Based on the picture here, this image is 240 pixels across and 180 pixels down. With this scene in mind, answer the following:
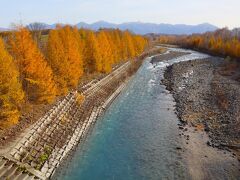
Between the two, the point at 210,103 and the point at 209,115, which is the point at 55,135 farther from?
the point at 210,103

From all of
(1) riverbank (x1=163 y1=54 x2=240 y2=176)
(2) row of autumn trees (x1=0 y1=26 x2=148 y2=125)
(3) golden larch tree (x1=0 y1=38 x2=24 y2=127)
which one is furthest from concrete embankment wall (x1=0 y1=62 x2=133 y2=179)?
(1) riverbank (x1=163 y1=54 x2=240 y2=176)

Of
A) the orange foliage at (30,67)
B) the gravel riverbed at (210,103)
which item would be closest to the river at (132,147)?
the gravel riverbed at (210,103)

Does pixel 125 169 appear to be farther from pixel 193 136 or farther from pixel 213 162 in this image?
pixel 193 136

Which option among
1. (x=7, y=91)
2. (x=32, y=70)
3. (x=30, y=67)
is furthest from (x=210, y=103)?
(x=7, y=91)

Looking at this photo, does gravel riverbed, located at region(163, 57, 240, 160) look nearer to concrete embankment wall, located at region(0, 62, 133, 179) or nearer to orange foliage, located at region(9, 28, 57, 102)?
concrete embankment wall, located at region(0, 62, 133, 179)

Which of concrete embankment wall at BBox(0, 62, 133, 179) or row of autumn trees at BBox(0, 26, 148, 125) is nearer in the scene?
concrete embankment wall at BBox(0, 62, 133, 179)

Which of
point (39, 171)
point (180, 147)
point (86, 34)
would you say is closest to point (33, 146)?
point (39, 171)

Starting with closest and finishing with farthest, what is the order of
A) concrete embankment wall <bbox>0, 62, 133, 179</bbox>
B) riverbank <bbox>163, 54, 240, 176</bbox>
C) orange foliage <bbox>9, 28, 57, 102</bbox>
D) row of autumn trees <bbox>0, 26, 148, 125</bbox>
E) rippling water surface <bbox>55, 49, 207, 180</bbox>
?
concrete embankment wall <bbox>0, 62, 133, 179</bbox>, rippling water surface <bbox>55, 49, 207, 180</bbox>, row of autumn trees <bbox>0, 26, 148, 125</bbox>, riverbank <bbox>163, 54, 240, 176</bbox>, orange foliage <bbox>9, 28, 57, 102</bbox>
